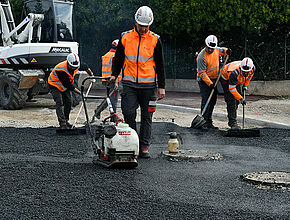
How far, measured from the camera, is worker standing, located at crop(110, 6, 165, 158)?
6680 millimetres

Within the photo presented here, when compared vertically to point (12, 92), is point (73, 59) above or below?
above

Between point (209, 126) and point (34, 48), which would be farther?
point (34, 48)

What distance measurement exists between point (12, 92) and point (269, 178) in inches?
357

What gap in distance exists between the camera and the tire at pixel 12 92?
1329 cm

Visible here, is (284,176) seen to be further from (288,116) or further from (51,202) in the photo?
(288,116)

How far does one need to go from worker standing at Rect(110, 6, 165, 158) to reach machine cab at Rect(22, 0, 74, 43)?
728 cm

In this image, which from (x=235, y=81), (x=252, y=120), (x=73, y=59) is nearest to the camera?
(x=73, y=59)

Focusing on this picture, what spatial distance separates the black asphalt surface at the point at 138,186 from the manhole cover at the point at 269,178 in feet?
0.41

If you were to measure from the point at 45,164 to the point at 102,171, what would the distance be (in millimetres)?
900

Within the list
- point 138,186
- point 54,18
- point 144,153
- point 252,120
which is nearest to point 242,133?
point 252,120

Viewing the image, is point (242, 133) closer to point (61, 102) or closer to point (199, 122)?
point (199, 122)

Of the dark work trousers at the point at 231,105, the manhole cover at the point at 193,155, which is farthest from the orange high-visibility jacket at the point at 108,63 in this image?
the manhole cover at the point at 193,155

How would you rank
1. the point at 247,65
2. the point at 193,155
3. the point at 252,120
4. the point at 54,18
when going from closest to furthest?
the point at 193,155 < the point at 247,65 < the point at 252,120 < the point at 54,18

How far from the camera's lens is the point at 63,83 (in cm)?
955
